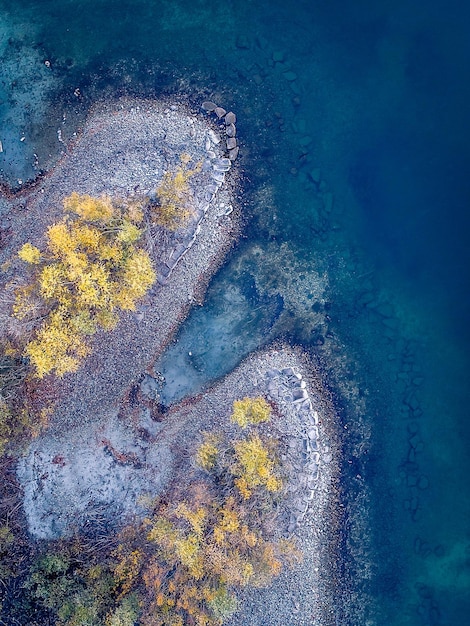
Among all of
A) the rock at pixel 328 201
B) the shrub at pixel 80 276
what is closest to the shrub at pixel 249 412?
the shrub at pixel 80 276

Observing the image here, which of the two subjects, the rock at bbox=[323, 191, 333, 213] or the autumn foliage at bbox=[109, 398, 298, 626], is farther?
the rock at bbox=[323, 191, 333, 213]

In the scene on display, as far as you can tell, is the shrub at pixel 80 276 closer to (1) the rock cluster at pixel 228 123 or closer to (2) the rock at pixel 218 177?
(2) the rock at pixel 218 177

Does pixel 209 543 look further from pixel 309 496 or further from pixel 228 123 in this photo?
pixel 228 123

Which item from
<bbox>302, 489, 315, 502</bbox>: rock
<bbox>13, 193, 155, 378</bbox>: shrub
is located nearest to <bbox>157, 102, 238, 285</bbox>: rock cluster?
<bbox>13, 193, 155, 378</bbox>: shrub

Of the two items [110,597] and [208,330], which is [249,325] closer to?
[208,330]

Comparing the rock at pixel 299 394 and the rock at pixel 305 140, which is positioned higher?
the rock at pixel 305 140

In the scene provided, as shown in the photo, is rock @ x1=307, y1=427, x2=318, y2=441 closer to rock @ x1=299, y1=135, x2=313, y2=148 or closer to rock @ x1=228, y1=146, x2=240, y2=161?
rock @ x1=228, y1=146, x2=240, y2=161
